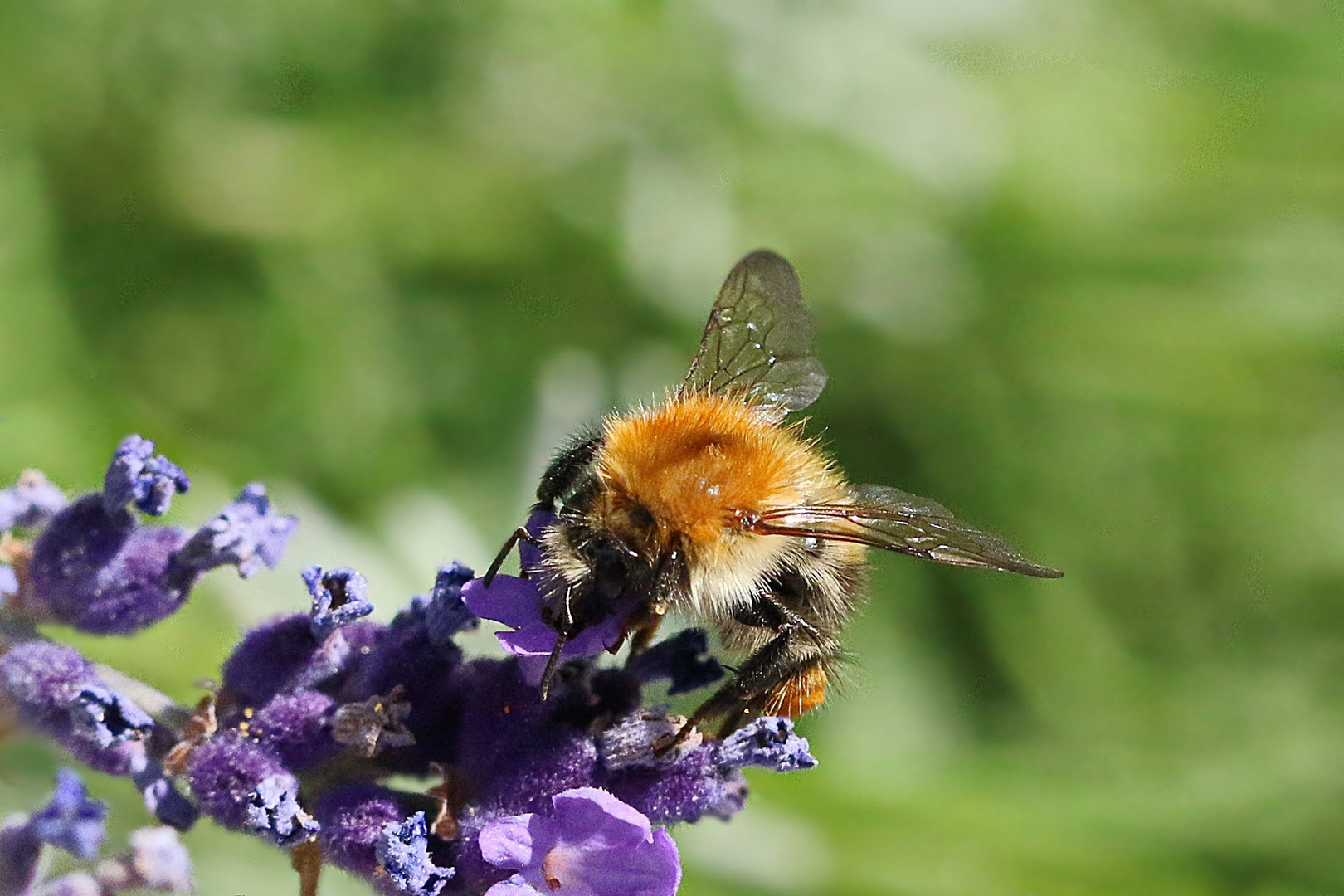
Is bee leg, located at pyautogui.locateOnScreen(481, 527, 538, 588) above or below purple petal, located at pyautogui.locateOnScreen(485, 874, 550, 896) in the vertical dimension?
above

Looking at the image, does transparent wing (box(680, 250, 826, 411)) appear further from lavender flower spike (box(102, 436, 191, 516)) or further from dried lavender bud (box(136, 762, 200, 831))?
dried lavender bud (box(136, 762, 200, 831))

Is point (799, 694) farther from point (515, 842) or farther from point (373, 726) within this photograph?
point (373, 726)

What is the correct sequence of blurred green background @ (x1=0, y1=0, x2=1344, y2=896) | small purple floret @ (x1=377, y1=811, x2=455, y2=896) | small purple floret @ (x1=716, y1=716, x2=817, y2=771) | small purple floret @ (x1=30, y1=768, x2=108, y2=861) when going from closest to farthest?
small purple floret @ (x1=30, y1=768, x2=108, y2=861)
small purple floret @ (x1=377, y1=811, x2=455, y2=896)
small purple floret @ (x1=716, y1=716, x2=817, y2=771)
blurred green background @ (x1=0, y1=0, x2=1344, y2=896)

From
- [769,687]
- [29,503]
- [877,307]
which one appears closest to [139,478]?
[29,503]

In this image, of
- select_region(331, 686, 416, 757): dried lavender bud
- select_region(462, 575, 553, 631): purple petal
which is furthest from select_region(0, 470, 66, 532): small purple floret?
select_region(462, 575, 553, 631): purple petal

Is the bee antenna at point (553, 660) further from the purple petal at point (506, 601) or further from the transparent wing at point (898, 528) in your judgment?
the transparent wing at point (898, 528)

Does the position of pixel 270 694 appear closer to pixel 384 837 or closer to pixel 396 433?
pixel 384 837

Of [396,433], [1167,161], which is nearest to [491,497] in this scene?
[396,433]
